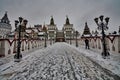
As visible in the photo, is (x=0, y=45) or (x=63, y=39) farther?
(x=63, y=39)

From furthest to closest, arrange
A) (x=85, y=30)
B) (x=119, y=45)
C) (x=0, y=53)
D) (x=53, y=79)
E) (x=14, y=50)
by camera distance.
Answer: (x=85, y=30)
(x=14, y=50)
(x=119, y=45)
(x=0, y=53)
(x=53, y=79)

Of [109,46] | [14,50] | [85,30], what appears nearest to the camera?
[14,50]

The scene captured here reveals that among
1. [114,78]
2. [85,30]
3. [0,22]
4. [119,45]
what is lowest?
[114,78]

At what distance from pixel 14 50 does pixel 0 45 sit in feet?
9.33

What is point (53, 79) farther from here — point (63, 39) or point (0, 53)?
point (63, 39)

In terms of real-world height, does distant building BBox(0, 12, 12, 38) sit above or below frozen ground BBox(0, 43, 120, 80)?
above

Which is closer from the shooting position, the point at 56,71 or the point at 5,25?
the point at 56,71

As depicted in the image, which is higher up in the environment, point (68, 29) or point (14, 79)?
point (68, 29)

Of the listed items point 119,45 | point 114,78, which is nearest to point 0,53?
point 114,78

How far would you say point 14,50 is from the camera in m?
11.7

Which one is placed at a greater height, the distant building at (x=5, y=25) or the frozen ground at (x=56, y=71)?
the distant building at (x=5, y=25)

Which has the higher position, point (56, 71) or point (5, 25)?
point (5, 25)

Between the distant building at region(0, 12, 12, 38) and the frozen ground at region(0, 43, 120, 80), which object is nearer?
the frozen ground at region(0, 43, 120, 80)

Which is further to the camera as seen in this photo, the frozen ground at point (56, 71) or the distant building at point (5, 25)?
the distant building at point (5, 25)
